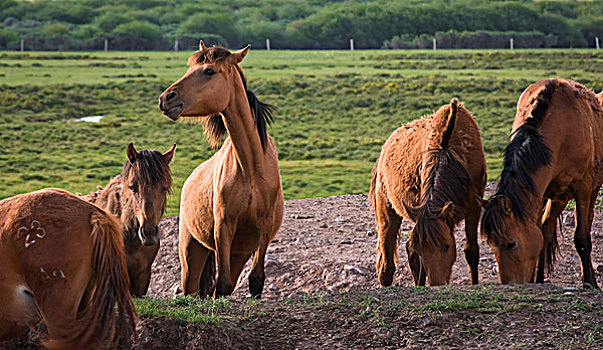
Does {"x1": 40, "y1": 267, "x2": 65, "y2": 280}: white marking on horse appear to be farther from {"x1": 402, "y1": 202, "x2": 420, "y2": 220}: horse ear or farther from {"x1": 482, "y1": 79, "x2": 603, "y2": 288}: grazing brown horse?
{"x1": 482, "y1": 79, "x2": 603, "y2": 288}: grazing brown horse

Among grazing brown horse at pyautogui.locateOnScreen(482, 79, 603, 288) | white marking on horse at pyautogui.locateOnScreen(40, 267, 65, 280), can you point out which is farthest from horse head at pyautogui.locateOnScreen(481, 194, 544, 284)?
white marking on horse at pyautogui.locateOnScreen(40, 267, 65, 280)

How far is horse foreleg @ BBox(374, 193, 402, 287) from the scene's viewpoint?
7.62 meters

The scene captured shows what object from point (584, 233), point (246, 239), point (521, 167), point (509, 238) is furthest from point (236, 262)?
point (584, 233)

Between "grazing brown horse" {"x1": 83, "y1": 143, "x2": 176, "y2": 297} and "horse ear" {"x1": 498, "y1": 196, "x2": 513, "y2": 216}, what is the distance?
294 cm

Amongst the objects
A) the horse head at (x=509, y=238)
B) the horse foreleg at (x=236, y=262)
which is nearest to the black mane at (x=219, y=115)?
the horse foreleg at (x=236, y=262)

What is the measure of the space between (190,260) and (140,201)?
1849 mm

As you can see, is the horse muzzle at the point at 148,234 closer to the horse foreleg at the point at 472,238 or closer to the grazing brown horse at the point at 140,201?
the grazing brown horse at the point at 140,201

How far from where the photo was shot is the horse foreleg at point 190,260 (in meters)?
7.24

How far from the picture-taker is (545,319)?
498cm

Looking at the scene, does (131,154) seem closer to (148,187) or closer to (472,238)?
(148,187)

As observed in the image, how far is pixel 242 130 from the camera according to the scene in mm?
6207

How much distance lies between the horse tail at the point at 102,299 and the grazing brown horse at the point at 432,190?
9.24ft

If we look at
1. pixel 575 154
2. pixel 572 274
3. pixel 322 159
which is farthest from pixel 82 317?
pixel 322 159

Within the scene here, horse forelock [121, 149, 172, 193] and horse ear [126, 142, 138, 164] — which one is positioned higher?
horse ear [126, 142, 138, 164]
